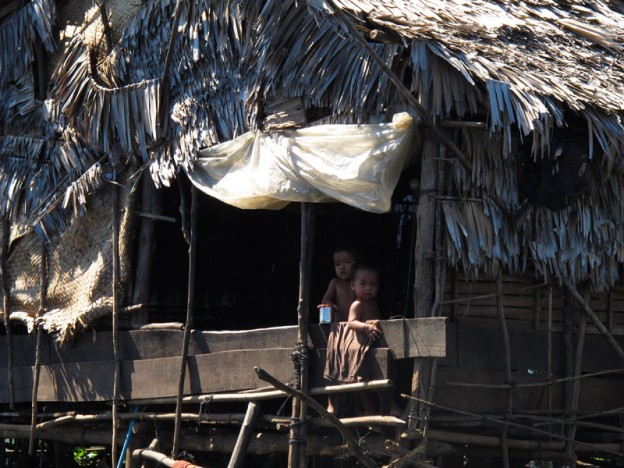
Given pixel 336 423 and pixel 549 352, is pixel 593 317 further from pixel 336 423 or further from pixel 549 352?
pixel 336 423

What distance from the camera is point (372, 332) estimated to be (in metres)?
6.96

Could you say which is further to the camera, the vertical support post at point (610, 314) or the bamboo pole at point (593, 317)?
the vertical support post at point (610, 314)

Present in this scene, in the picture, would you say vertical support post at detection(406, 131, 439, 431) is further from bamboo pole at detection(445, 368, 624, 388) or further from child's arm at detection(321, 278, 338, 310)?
child's arm at detection(321, 278, 338, 310)

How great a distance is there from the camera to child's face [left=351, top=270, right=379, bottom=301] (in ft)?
24.2

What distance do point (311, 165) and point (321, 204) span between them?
0.69 meters

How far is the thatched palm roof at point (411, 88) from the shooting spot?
689 cm

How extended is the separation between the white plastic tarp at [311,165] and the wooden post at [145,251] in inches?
30.0

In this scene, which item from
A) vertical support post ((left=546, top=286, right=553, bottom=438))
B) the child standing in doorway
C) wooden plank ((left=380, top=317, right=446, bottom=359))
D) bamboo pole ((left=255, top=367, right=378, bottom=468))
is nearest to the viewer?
bamboo pole ((left=255, top=367, right=378, bottom=468))

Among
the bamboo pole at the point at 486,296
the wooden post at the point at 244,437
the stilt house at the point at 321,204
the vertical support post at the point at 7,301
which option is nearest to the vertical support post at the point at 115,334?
the stilt house at the point at 321,204

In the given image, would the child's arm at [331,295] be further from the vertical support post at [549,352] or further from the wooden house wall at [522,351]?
the vertical support post at [549,352]

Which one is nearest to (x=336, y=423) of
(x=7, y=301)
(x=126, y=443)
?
(x=126, y=443)

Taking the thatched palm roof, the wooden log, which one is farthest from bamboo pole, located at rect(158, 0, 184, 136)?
the wooden log

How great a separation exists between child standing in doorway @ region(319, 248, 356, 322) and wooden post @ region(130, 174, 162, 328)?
1.56m

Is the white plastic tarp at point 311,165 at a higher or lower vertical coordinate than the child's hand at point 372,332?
higher
